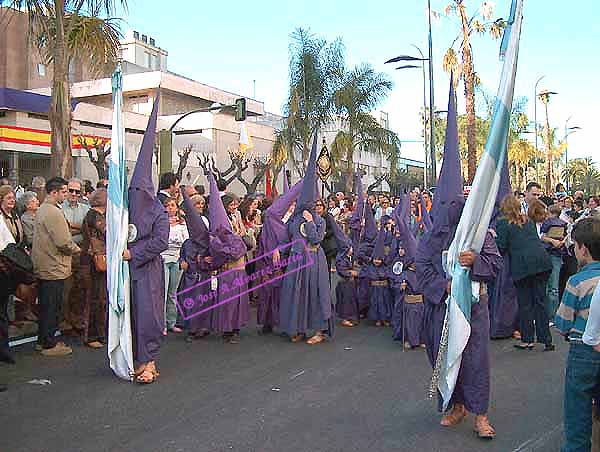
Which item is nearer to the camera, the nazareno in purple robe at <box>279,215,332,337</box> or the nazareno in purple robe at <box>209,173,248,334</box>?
the nazareno in purple robe at <box>279,215,332,337</box>

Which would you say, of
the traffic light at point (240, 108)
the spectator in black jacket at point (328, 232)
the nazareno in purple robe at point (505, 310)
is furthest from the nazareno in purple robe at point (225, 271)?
the traffic light at point (240, 108)

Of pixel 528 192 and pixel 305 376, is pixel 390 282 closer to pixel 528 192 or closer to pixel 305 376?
pixel 528 192

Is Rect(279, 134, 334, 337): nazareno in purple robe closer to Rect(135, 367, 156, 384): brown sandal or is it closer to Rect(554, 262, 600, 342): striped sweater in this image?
Rect(135, 367, 156, 384): brown sandal

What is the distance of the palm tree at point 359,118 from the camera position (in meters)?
28.6

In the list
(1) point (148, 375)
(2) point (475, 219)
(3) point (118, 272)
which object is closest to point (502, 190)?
(2) point (475, 219)

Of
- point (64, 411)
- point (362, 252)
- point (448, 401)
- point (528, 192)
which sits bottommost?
point (64, 411)

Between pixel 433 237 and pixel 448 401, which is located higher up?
pixel 433 237

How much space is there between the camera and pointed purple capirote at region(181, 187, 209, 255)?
8.29 metres

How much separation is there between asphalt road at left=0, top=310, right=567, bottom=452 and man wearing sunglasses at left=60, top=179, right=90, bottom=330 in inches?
23.4

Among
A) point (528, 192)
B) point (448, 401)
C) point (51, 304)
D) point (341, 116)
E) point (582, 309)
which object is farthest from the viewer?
point (341, 116)

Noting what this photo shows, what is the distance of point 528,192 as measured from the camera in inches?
351

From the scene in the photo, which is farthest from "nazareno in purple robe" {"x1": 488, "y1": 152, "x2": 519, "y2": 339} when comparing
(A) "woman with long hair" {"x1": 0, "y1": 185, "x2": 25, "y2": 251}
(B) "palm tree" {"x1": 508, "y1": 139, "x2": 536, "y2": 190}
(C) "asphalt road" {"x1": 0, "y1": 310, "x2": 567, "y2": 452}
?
(B) "palm tree" {"x1": 508, "y1": 139, "x2": 536, "y2": 190}

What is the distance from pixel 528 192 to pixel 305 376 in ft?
14.5

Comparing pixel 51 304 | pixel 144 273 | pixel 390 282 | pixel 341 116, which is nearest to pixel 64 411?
pixel 144 273
